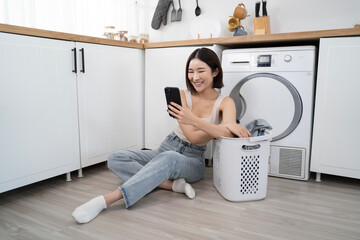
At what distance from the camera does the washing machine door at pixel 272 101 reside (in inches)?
70.5

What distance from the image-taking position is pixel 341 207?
146 cm

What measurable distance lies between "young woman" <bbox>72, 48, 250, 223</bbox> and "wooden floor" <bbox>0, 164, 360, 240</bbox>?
75 mm

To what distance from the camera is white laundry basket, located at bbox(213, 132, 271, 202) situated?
57.2 inches

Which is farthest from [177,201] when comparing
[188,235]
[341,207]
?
[341,207]

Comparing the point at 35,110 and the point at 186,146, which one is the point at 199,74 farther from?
the point at 35,110

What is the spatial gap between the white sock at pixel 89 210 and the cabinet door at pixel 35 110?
0.45 meters

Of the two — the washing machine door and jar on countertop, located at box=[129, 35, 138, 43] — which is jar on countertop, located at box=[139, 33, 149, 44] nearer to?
jar on countertop, located at box=[129, 35, 138, 43]

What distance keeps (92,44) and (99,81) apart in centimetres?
23

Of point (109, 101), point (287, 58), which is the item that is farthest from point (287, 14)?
point (109, 101)

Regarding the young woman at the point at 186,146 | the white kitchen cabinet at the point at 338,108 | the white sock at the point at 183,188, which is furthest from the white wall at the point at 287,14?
the white sock at the point at 183,188

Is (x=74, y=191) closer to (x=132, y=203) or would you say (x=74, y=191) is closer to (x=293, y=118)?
(x=132, y=203)

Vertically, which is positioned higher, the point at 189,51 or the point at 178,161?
the point at 189,51

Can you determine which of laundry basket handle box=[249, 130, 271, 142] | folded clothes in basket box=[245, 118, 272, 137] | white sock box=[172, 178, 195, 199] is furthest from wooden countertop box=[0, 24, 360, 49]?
white sock box=[172, 178, 195, 199]

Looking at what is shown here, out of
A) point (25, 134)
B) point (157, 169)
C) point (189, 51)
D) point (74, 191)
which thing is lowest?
point (74, 191)
